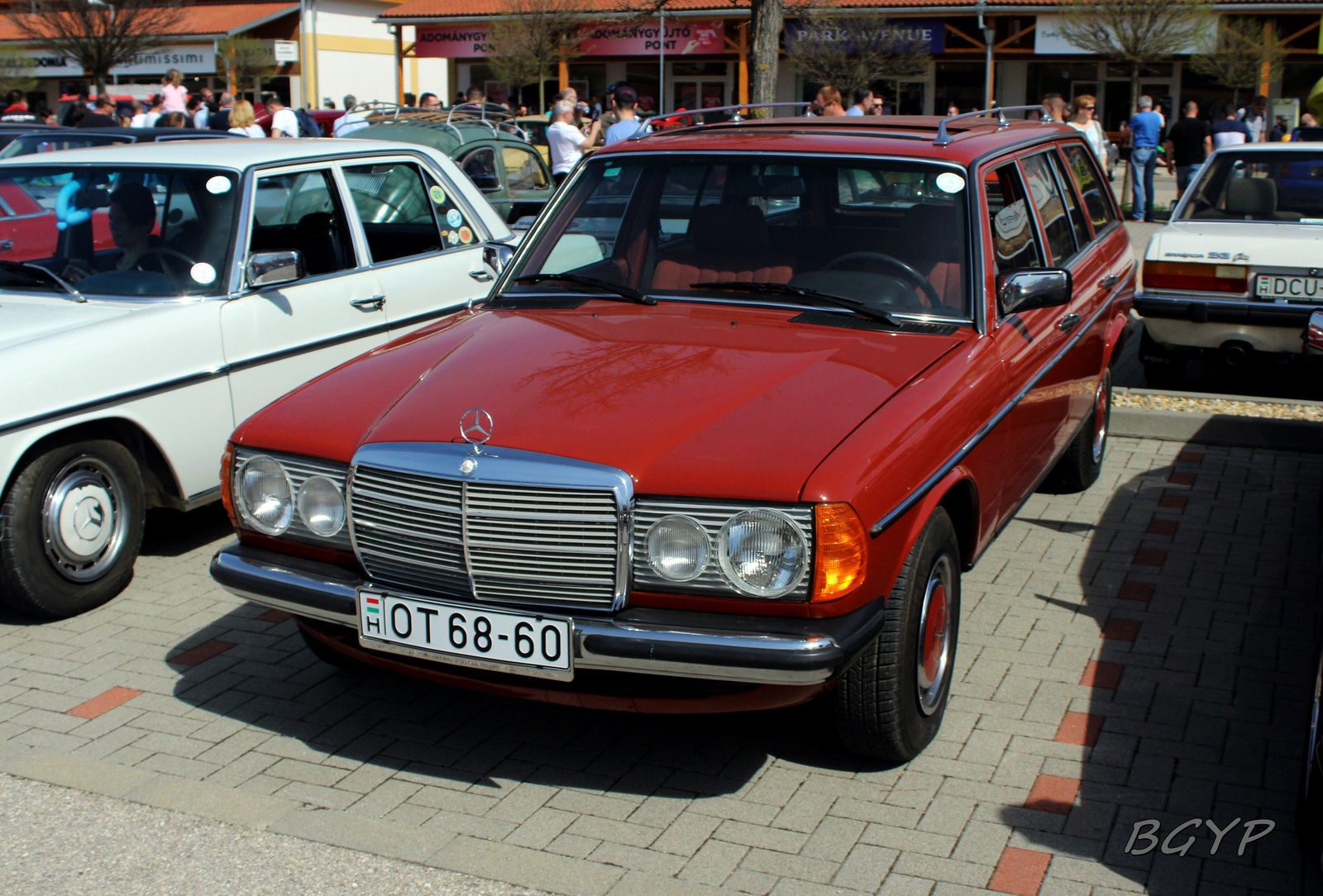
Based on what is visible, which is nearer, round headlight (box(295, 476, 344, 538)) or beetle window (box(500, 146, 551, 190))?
round headlight (box(295, 476, 344, 538))

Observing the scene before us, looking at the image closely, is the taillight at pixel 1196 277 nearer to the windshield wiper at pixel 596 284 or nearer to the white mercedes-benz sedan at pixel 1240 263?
the white mercedes-benz sedan at pixel 1240 263

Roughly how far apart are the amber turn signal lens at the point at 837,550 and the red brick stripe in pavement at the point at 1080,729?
3.95ft

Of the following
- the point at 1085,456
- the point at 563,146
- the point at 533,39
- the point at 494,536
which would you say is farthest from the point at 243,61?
the point at 494,536

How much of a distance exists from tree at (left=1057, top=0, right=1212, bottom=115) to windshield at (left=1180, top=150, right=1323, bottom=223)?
16.4m

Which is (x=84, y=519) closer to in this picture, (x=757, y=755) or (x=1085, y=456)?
(x=757, y=755)

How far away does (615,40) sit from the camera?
38.1 m

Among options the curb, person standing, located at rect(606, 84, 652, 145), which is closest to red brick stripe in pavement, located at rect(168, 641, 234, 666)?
the curb

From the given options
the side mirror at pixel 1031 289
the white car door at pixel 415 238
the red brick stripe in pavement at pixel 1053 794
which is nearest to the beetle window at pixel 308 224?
the white car door at pixel 415 238

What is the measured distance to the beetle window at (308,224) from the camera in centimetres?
604

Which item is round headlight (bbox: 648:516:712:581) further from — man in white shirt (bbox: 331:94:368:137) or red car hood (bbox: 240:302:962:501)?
man in white shirt (bbox: 331:94:368:137)

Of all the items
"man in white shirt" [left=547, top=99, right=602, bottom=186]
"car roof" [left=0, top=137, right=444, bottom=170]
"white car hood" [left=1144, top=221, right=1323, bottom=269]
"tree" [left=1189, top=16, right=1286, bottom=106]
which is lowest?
"white car hood" [left=1144, top=221, right=1323, bottom=269]

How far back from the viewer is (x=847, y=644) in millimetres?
3193

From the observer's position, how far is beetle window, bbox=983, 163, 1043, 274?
4531mm

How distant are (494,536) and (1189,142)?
57.3 feet
